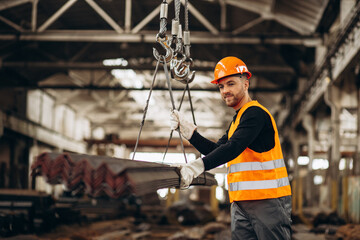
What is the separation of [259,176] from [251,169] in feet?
0.23

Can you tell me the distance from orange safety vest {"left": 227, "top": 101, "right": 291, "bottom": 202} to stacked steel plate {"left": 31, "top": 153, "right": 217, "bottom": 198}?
57 centimetres

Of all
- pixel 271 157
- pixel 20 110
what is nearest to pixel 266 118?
pixel 271 157

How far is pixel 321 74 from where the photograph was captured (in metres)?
15.0

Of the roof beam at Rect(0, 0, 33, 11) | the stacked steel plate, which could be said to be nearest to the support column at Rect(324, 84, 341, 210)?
the roof beam at Rect(0, 0, 33, 11)

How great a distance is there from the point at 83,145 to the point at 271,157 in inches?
1257

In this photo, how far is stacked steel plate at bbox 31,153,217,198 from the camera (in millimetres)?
2389

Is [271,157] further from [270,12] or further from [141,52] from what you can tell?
[141,52]

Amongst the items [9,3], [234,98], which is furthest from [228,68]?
[9,3]

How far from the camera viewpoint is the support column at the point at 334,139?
43.2ft

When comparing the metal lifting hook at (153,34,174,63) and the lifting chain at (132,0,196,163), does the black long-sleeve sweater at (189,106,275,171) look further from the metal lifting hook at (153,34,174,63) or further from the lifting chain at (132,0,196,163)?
the metal lifting hook at (153,34,174,63)

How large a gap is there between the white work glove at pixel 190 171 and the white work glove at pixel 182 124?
56 centimetres

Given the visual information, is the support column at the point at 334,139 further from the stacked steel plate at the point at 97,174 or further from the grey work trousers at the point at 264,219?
the stacked steel plate at the point at 97,174

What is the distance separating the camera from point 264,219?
3002mm

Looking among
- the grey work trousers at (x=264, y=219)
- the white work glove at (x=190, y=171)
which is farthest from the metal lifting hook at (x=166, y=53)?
the grey work trousers at (x=264, y=219)
